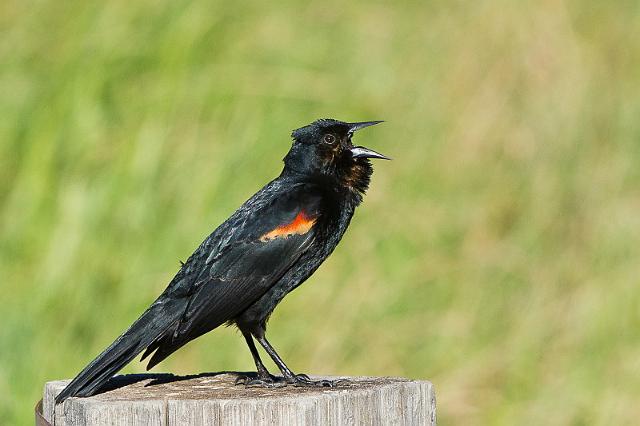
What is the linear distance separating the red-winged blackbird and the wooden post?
27 cm

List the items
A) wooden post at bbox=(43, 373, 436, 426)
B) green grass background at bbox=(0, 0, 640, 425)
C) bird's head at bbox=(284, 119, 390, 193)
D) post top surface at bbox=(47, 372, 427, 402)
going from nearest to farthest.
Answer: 1. wooden post at bbox=(43, 373, 436, 426)
2. post top surface at bbox=(47, 372, 427, 402)
3. bird's head at bbox=(284, 119, 390, 193)
4. green grass background at bbox=(0, 0, 640, 425)

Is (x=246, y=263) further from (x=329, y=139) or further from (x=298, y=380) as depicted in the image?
(x=329, y=139)

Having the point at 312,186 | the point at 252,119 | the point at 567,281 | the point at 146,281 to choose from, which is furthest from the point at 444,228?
the point at 312,186

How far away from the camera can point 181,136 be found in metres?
7.25

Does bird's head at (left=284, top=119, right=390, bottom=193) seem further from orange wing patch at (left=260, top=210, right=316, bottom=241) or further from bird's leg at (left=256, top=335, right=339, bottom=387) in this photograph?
bird's leg at (left=256, top=335, right=339, bottom=387)

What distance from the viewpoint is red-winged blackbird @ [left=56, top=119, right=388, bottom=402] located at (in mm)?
3975

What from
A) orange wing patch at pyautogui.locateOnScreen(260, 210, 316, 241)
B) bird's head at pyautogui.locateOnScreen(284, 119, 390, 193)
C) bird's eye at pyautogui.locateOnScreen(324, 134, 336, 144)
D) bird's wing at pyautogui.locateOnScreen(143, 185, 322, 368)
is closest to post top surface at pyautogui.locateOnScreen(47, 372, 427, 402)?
bird's wing at pyautogui.locateOnScreen(143, 185, 322, 368)

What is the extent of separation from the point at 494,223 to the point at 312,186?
127 inches

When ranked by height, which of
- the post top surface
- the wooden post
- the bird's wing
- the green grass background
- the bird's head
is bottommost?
the wooden post

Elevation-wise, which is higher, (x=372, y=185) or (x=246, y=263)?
(x=372, y=185)

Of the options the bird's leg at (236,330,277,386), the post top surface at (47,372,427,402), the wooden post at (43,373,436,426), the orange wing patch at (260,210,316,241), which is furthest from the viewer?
the orange wing patch at (260,210,316,241)

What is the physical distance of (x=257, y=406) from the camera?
3041 millimetres

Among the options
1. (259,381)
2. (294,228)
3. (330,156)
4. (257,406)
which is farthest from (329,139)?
(257,406)

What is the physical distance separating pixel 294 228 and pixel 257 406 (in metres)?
1.31
